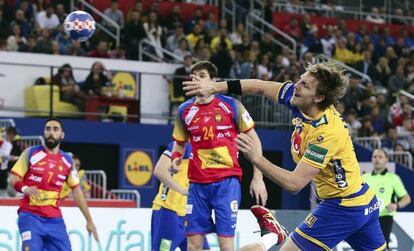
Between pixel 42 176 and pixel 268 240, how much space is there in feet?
13.2

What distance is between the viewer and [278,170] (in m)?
9.94

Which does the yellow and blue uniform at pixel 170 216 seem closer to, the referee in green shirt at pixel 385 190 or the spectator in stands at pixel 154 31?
the referee in green shirt at pixel 385 190

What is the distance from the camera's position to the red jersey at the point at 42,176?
1445cm

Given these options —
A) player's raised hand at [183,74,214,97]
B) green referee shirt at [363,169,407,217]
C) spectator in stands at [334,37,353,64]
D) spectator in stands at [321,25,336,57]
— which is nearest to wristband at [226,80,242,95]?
player's raised hand at [183,74,214,97]

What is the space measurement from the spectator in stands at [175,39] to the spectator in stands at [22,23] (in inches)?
145

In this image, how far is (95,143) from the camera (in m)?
24.2

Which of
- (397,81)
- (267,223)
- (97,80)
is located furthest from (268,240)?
(397,81)

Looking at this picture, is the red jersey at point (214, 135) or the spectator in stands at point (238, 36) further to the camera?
the spectator in stands at point (238, 36)

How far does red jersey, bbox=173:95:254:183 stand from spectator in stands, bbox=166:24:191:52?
42.9ft

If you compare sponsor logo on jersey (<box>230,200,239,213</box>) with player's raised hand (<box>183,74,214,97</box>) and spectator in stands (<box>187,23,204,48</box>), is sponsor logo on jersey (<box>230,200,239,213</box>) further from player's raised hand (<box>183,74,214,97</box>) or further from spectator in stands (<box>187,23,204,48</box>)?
spectator in stands (<box>187,23,204,48</box>)

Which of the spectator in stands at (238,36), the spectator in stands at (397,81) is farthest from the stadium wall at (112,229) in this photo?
the spectator in stands at (397,81)

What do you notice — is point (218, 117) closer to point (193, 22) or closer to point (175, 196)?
Result: point (175, 196)

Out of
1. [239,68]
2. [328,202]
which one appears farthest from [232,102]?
[239,68]

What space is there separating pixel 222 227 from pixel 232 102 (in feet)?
4.96
